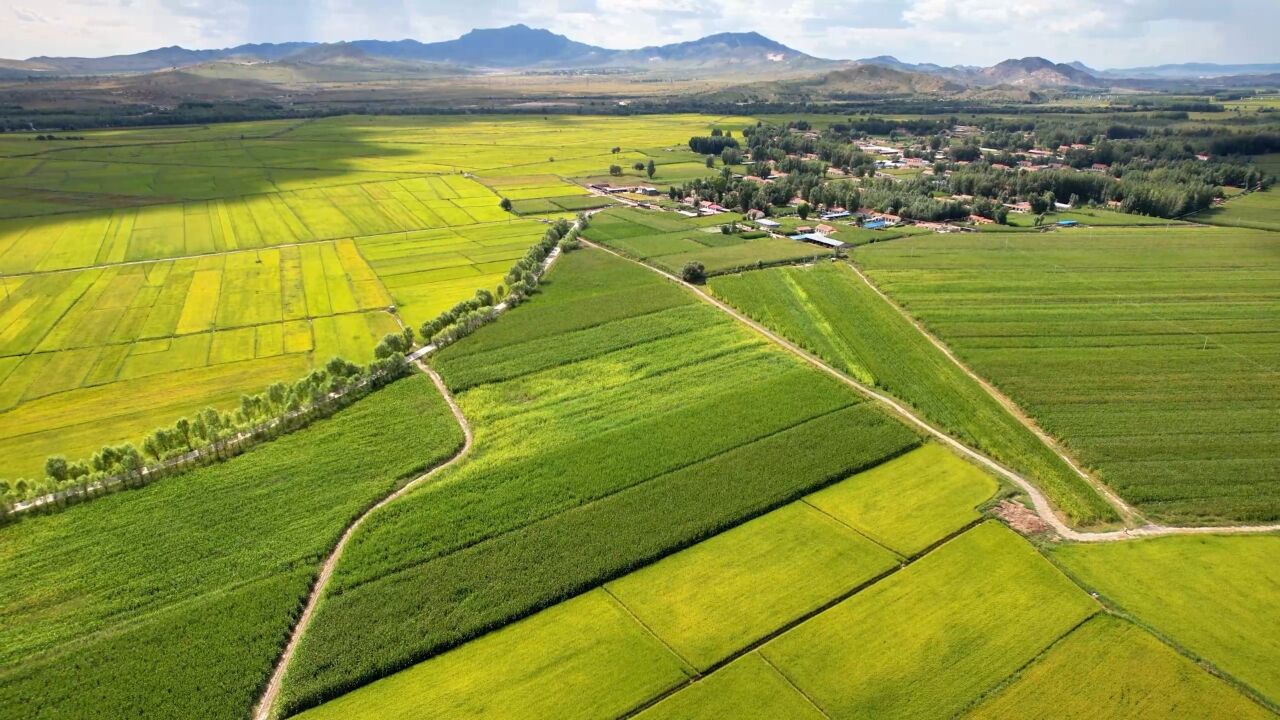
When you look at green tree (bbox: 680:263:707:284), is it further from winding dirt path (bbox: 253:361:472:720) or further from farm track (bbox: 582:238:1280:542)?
winding dirt path (bbox: 253:361:472:720)

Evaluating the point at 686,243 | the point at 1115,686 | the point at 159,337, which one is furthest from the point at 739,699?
the point at 686,243

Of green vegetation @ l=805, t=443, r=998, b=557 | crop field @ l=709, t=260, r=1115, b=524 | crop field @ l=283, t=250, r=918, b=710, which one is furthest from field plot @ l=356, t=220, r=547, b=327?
green vegetation @ l=805, t=443, r=998, b=557

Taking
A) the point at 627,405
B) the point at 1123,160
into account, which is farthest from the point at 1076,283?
the point at 1123,160

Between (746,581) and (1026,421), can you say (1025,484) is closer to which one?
(1026,421)

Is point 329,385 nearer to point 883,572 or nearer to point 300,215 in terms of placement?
point 883,572

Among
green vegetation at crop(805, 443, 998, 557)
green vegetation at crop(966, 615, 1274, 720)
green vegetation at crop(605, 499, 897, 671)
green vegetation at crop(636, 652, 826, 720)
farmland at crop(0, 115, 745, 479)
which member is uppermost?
farmland at crop(0, 115, 745, 479)

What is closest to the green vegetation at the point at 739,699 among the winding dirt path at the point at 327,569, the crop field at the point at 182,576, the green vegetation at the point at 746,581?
the green vegetation at the point at 746,581
